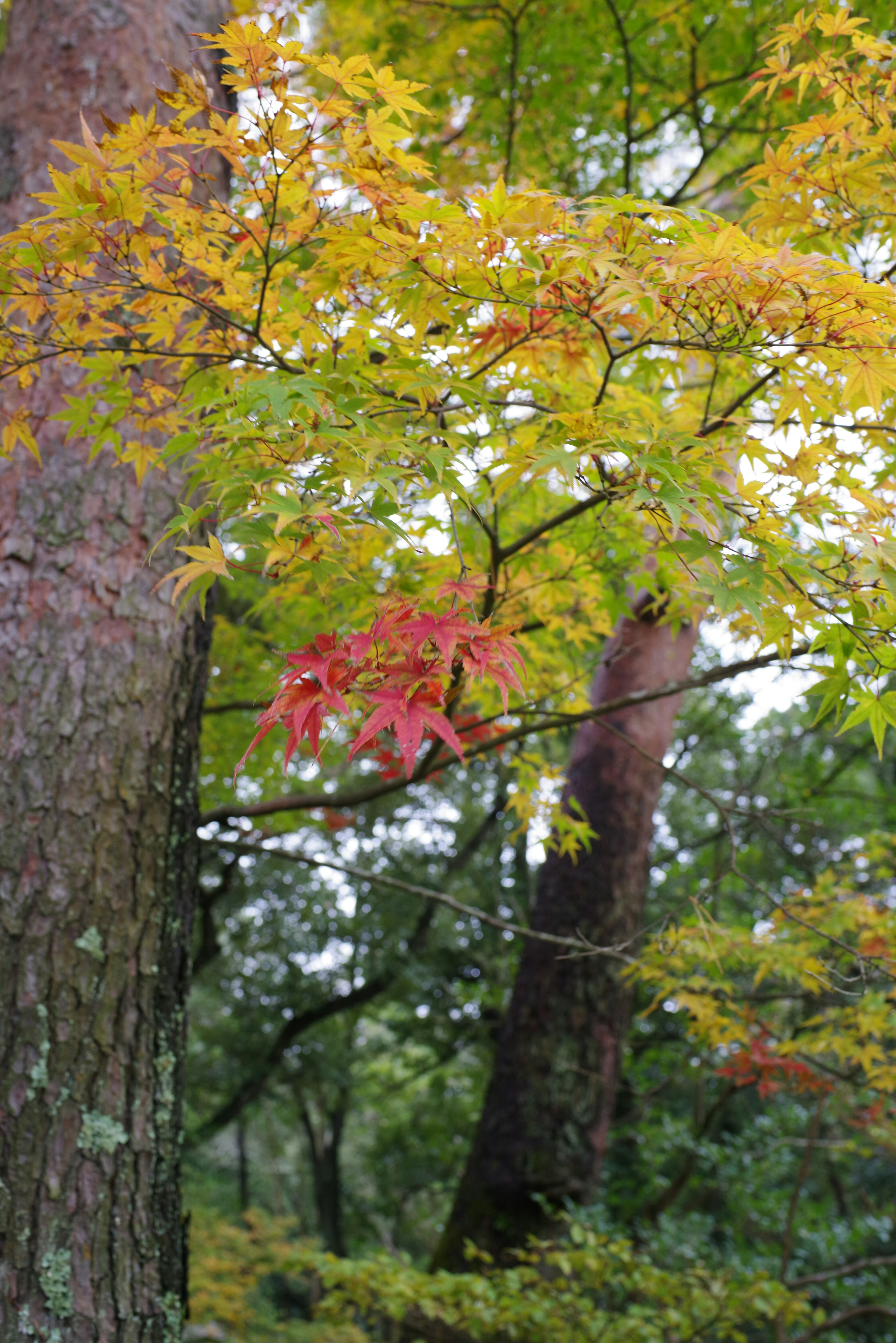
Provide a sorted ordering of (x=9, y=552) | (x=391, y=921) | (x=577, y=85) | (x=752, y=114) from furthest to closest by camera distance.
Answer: (x=391, y=921)
(x=577, y=85)
(x=752, y=114)
(x=9, y=552)

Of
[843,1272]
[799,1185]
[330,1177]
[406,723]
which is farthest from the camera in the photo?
[330,1177]

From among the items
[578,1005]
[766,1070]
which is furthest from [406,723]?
[578,1005]

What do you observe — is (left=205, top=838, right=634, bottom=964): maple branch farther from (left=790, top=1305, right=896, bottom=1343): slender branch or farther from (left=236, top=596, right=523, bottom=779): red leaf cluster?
(left=790, top=1305, right=896, bottom=1343): slender branch

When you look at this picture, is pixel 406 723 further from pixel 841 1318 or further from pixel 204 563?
pixel 841 1318

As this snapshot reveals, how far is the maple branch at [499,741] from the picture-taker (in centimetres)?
178

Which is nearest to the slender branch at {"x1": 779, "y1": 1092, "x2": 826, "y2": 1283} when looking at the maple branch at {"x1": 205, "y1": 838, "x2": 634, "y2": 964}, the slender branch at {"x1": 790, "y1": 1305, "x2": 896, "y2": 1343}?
the slender branch at {"x1": 790, "y1": 1305, "x2": 896, "y2": 1343}

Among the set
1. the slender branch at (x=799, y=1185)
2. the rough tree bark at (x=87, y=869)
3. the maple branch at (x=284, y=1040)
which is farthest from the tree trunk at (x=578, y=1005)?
the maple branch at (x=284, y=1040)

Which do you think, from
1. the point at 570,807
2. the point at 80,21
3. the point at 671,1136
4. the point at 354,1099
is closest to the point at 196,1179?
the point at 354,1099

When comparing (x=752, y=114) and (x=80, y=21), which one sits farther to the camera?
(x=752, y=114)

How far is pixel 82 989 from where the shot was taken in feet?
6.41

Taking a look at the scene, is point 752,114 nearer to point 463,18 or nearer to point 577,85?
point 577,85

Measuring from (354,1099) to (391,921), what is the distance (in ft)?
13.9

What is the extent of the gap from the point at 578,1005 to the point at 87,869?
2730 mm

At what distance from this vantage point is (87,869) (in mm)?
2031
